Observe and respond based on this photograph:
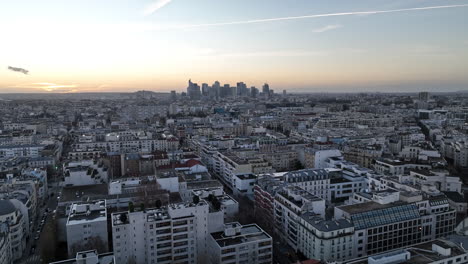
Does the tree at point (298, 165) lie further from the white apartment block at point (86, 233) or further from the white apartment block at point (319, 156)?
the white apartment block at point (86, 233)

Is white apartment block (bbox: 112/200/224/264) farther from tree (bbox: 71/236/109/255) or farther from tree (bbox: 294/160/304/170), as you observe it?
tree (bbox: 294/160/304/170)

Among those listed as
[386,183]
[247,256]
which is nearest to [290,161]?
[386,183]

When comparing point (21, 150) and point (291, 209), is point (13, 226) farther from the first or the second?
point (21, 150)

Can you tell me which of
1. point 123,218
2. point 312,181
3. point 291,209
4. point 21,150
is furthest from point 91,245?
point 21,150

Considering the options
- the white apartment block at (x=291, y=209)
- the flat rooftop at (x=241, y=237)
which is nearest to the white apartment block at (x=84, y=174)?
the flat rooftop at (x=241, y=237)

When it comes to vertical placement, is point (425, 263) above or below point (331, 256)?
above

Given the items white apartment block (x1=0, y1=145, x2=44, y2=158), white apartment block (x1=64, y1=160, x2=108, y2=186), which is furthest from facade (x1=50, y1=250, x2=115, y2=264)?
white apartment block (x1=0, y1=145, x2=44, y2=158)

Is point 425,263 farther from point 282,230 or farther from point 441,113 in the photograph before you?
point 441,113
